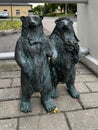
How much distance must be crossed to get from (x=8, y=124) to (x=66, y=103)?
3.07 ft

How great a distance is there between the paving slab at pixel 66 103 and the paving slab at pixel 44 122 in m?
0.19

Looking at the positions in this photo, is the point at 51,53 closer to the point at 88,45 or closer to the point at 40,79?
the point at 40,79

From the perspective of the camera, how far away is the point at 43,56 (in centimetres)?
291

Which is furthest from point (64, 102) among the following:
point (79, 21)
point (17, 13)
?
point (17, 13)

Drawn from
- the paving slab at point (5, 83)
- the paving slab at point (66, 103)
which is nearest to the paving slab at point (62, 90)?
the paving slab at point (66, 103)

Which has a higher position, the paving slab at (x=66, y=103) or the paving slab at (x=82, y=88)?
the paving slab at (x=82, y=88)

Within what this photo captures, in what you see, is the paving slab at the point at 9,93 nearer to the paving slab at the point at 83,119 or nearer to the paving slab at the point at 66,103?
the paving slab at the point at 66,103

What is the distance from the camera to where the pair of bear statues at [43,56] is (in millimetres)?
2797

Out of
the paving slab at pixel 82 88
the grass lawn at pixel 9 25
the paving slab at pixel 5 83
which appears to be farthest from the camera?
the grass lawn at pixel 9 25

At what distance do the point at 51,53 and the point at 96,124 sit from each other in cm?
106

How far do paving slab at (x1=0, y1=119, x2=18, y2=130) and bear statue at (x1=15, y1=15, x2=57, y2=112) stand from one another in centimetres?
26

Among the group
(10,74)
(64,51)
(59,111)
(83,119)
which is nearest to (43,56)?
(64,51)

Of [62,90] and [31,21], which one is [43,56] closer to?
[31,21]

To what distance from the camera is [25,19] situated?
9.04 ft
